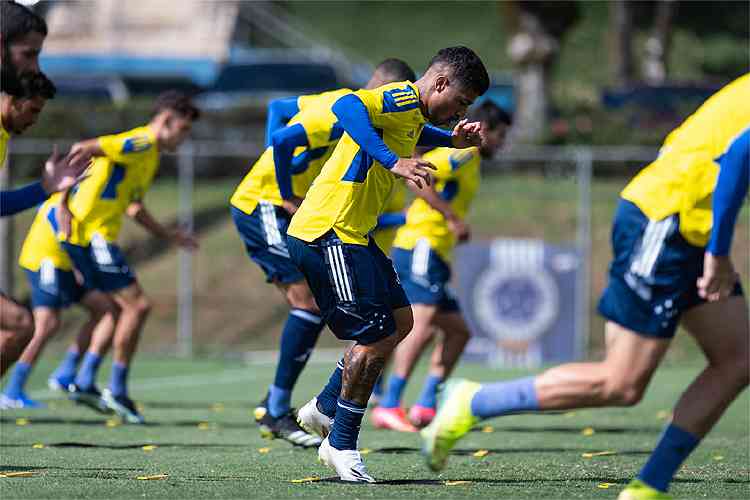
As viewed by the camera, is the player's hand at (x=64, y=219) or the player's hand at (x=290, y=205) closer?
the player's hand at (x=290, y=205)

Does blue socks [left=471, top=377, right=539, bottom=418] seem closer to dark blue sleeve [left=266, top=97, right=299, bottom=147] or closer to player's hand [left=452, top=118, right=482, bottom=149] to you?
player's hand [left=452, top=118, right=482, bottom=149]

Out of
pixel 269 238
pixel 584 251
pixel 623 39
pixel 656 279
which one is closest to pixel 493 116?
pixel 269 238

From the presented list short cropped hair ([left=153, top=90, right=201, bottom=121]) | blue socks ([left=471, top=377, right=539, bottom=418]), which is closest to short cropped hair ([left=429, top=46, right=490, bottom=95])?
blue socks ([left=471, top=377, right=539, bottom=418])

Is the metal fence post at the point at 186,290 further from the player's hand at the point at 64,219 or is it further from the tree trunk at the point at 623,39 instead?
the tree trunk at the point at 623,39

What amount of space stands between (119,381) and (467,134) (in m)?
4.58

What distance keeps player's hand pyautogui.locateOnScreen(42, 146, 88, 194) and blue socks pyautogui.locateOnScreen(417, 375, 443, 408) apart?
13.4 feet

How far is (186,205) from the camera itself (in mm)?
19750

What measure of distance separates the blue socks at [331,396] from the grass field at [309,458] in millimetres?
304

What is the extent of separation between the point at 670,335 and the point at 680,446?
1.45 feet

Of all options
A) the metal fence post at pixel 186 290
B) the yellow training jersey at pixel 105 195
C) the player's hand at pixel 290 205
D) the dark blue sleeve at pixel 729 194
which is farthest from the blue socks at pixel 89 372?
the metal fence post at pixel 186 290

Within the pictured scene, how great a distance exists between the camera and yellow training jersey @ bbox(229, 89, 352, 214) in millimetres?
8039

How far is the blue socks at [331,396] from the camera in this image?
7.12 metres

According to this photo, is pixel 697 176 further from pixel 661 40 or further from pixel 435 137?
pixel 661 40

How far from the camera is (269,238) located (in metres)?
8.62
